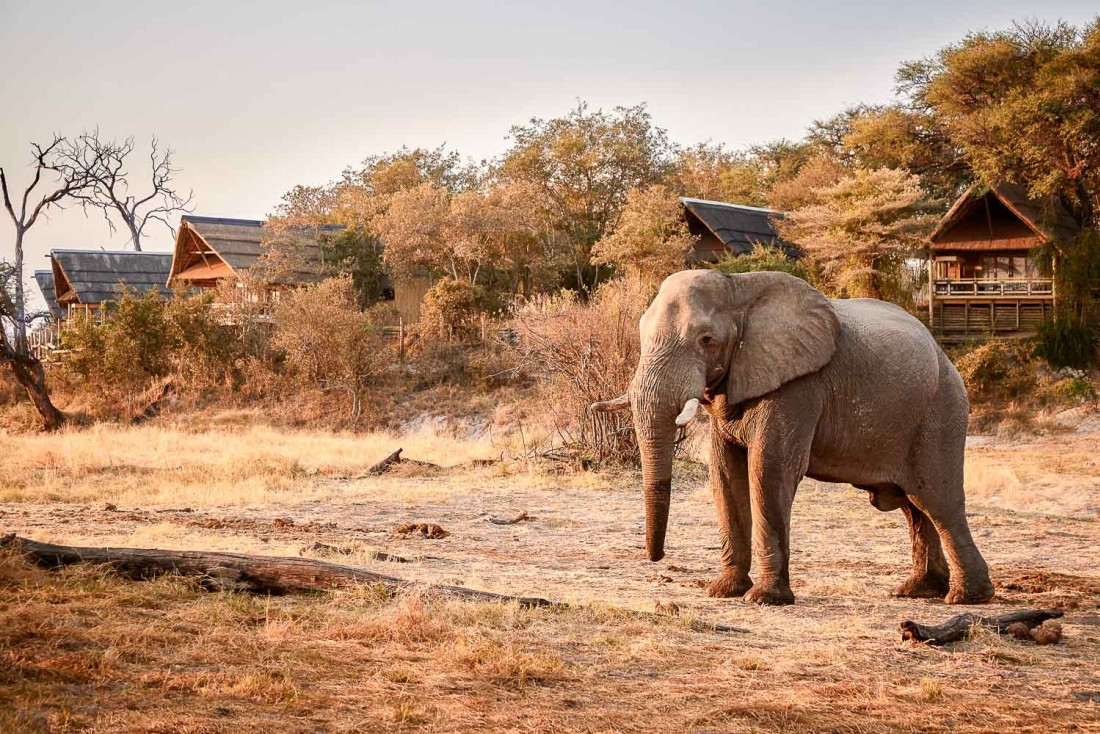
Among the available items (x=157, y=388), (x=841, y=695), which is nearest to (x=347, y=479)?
(x=841, y=695)

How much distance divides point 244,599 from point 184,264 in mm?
41164

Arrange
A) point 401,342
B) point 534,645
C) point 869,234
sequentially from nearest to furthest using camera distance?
point 534,645
point 869,234
point 401,342

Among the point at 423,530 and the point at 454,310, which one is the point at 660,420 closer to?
the point at 423,530

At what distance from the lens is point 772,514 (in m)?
8.44

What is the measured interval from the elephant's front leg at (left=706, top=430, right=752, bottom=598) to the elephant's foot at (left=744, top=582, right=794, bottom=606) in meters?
0.44

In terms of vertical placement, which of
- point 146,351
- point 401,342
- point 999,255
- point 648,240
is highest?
point 648,240

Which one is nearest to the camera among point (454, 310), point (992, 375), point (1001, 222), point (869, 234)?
point (992, 375)

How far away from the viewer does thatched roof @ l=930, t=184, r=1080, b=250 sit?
3475 centimetres

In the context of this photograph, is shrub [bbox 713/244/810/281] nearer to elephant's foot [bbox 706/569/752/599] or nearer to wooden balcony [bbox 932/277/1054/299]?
wooden balcony [bbox 932/277/1054/299]

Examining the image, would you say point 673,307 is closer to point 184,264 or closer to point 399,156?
point 184,264

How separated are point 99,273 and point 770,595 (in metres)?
47.1

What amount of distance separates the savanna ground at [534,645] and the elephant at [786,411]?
0.46 m

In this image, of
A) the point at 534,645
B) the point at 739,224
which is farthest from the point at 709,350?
Answer: the point at 739,224

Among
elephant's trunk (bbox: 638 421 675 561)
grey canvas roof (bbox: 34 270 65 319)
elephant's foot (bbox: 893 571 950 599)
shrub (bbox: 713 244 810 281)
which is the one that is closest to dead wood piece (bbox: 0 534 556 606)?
elephant's trunk (bbox: 638 421 675 561)
